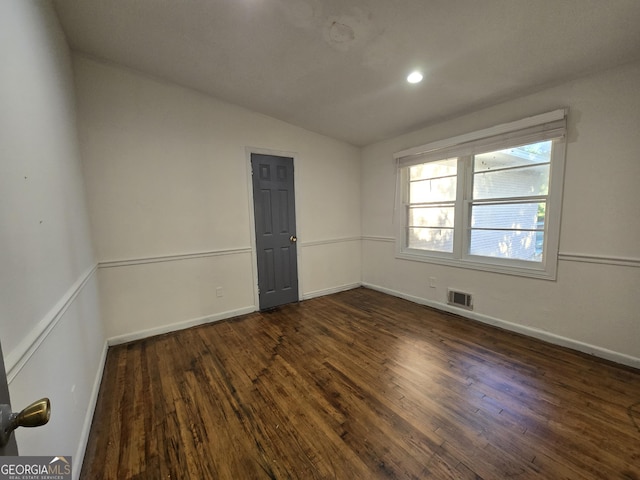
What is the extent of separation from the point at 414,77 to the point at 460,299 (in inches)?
96.8

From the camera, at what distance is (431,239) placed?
3.59 metres

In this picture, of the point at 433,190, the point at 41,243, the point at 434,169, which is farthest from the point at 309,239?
the point at 41,243

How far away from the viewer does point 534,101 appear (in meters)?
2.48

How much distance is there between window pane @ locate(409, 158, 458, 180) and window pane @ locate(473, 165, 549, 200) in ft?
0.98

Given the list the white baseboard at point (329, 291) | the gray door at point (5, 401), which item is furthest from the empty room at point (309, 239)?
the white baseboard at point (329, 291)

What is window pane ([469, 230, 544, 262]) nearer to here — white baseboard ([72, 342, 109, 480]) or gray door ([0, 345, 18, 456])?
gray door ([0, 345, 18, 456])

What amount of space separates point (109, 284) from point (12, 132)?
6.63 feet

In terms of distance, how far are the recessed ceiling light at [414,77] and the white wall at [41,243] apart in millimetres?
2499

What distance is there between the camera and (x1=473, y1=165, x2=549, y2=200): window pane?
8.42 feet

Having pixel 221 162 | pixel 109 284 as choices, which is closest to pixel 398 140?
pixel 221 162

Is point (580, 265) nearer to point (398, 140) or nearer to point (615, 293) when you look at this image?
point (615, 293)

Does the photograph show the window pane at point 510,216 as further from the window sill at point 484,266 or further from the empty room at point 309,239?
the window sill at point 484,266

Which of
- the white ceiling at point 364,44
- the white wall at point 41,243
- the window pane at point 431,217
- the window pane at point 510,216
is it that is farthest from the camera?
the window pane at point 431,217

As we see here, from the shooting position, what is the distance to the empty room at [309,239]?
54.7 inches
